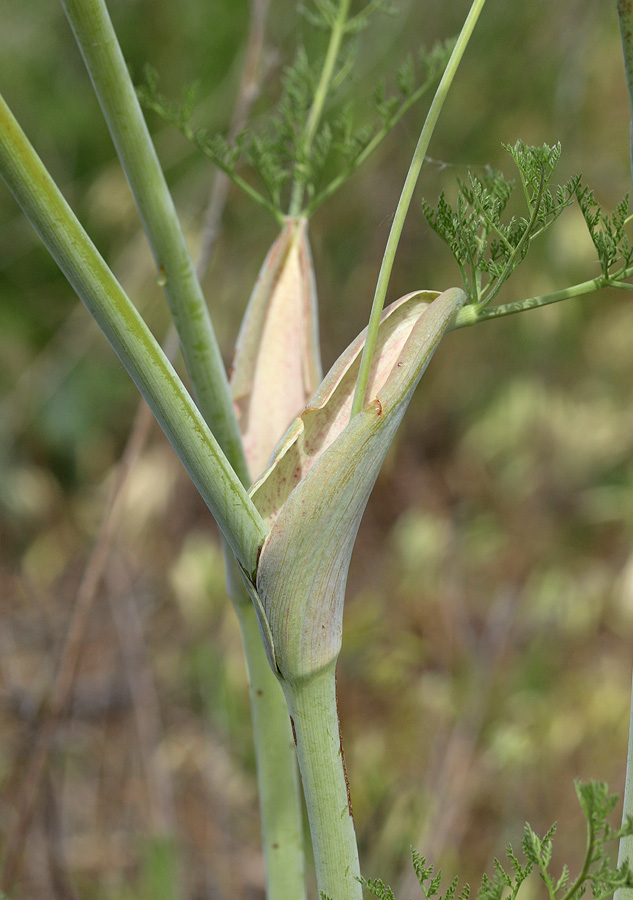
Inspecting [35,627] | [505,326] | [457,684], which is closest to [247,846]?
[457,684]

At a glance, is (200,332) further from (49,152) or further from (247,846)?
(49,152)

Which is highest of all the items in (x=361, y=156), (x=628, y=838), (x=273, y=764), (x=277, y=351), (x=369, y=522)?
(x=369, y=522)

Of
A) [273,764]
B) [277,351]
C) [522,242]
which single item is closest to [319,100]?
[277,351]

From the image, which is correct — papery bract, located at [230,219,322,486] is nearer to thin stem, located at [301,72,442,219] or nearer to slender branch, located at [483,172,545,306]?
thin stem, located at [301,72,442,219]

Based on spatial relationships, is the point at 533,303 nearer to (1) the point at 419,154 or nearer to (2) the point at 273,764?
(1) the point at 419,154

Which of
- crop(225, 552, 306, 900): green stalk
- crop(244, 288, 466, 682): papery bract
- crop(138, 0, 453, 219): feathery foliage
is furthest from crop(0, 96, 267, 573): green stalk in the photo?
crop(138, 0, 453, 219): feathery foliage

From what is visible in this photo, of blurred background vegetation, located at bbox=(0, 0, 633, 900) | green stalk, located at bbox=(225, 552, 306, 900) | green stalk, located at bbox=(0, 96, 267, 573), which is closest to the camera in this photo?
green stalk, located at bbox=(0, 96, 267, 573)

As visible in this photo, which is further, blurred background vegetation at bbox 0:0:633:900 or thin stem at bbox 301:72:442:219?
blurred background vegetation at bbox 0:0:633:900

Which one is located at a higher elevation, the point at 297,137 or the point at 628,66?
the point at 297,137
